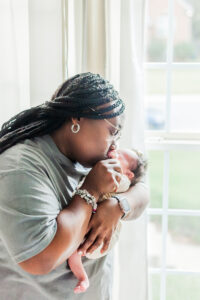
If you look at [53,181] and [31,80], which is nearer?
[53,181]

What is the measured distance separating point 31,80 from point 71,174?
0.62 m

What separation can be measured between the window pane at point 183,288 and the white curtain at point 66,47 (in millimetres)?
1849

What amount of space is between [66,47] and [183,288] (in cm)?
273

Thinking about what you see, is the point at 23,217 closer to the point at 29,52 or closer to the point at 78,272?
the point at 78,272

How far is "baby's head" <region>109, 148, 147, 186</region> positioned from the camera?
152 centimetres

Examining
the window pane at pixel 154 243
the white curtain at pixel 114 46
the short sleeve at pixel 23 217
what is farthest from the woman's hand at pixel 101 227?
the window pane at pixel 154 243

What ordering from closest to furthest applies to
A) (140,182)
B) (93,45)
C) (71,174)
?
(71,174)
(140,182)
(93,45)

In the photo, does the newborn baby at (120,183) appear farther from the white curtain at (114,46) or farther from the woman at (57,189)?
the white curtain at (114,46)

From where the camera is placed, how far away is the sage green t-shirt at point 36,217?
0.96 meters

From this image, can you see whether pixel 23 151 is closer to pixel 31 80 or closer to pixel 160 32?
pixel 31 80

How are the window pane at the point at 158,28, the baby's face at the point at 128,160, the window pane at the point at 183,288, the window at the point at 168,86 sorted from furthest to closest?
1. the window pane at the point at 183,288
2. the window pane at the point at 158,28
3. the window at the point at 168,86
4. the baby's face at the point at 128,160

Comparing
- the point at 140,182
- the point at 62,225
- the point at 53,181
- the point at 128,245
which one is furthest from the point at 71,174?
the point at 128,245

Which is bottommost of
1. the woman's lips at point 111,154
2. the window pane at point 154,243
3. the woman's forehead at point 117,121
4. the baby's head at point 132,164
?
the window pane at point 154,243

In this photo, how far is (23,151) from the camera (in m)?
1.07
